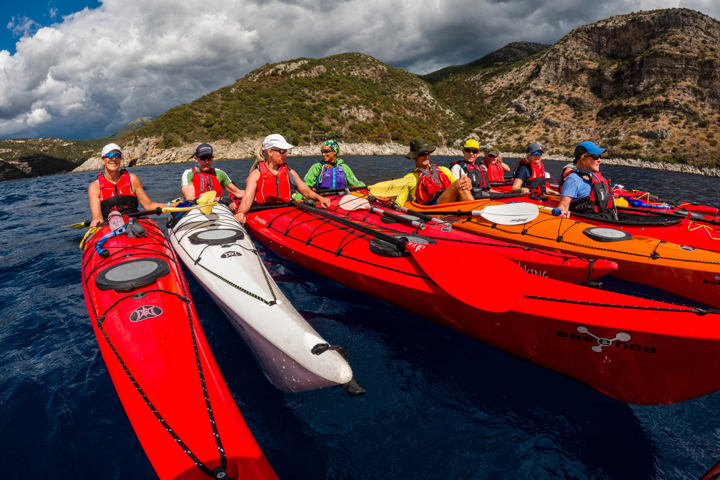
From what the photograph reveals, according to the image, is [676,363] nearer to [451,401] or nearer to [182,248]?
[451,401]

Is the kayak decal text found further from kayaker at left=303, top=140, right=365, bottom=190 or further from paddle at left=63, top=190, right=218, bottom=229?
kayaker at left=303, top=140, right=365, bottom=190

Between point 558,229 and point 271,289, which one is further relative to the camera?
point 558,229

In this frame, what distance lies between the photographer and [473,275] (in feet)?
10.2

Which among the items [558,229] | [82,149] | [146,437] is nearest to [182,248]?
[146,437]

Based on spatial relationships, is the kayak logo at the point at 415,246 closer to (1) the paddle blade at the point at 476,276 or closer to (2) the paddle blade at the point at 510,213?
(1) the paddle blade at the point at 476,276

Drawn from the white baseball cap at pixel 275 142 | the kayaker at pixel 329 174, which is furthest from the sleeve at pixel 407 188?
the white baseball cap at pixel 275 142

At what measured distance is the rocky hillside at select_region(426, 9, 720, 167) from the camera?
1590 inches

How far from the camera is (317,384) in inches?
95.2

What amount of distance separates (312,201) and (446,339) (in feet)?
13.4

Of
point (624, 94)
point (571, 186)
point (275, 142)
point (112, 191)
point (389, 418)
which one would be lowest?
point (389, 418)

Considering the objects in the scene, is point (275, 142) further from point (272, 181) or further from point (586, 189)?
point (586, 189)

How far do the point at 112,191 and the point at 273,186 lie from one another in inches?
103

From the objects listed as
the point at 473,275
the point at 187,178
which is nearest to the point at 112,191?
the point at 187,178

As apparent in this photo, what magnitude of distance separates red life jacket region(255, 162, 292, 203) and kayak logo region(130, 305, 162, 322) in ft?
11.6
